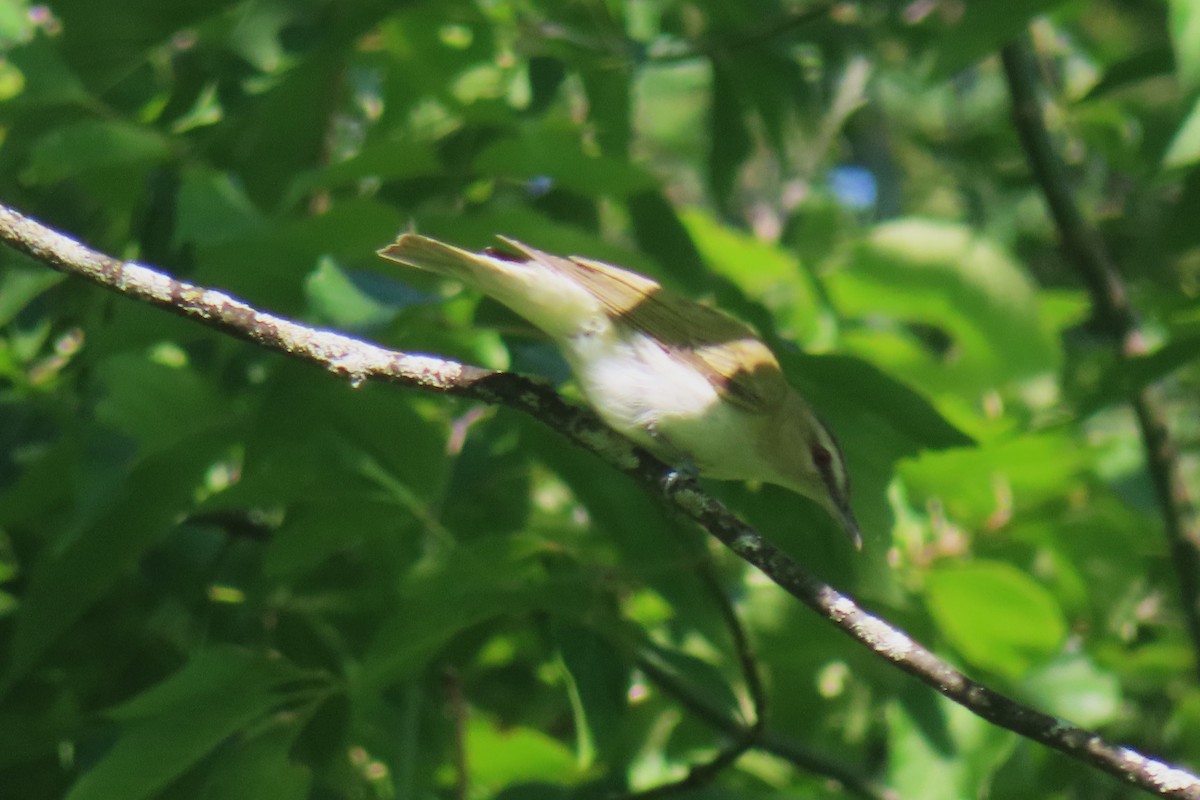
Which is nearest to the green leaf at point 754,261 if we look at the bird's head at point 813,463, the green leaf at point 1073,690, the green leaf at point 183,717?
the bird's head at point 813,463

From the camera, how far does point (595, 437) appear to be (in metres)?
2.31

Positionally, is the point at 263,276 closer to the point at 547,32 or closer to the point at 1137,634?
the point at 547,32

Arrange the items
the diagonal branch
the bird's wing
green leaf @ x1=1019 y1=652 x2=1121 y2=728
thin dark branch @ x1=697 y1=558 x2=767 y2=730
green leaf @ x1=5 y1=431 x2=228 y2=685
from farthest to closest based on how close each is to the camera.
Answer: the bird's wing < green leaf @ x1=1019 y1=652 x2=1121 y2=728 < green leaf @ x1=5 y1=431 x2=228 y2=685 < thin dark branch @ x1=697 y1=558 x2=767 y2=730 < the diagonal branch

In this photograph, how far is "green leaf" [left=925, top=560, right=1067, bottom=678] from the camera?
10.0ft

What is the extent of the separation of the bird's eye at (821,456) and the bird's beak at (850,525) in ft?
0.60

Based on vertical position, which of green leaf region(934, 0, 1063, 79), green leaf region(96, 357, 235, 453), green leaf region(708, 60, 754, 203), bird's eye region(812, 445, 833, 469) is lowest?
green leaf region(96, 357, 235, 453)

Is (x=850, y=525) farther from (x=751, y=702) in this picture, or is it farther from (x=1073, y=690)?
(x=1073, y=690)

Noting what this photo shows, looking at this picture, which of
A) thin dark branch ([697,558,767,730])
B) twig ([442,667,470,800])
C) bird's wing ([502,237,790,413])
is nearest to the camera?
thin dark branch ([697,558,767,730])

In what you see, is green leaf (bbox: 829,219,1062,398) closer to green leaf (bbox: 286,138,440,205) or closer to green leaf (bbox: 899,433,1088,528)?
green leaf (bbox: 899,433,1088,528)

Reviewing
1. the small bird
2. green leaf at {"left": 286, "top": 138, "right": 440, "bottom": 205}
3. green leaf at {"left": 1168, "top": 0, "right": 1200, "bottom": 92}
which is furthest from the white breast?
green leaf at {"left": 1168, "top": 0, "right": 1200, "bottom": 92}

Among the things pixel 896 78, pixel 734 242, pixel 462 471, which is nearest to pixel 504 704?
pixel 462 471

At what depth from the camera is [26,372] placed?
3.47m

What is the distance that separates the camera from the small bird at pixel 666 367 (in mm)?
2820

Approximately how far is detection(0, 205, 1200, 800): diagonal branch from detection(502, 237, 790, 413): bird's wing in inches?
26.2
